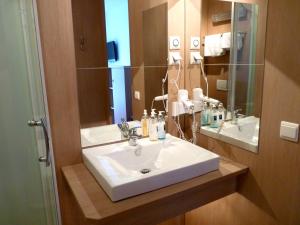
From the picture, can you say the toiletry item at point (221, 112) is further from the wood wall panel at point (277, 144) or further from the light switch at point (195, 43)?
the light switch at point (195, 43)

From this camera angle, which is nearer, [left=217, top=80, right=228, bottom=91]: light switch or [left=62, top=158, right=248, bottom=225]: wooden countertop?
[left=62, top=158, right=248, bottom=225]: wooden countertop

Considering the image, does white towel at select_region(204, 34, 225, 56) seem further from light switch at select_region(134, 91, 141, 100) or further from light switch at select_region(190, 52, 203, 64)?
light switch at select_region(134, 91, 141, 100)

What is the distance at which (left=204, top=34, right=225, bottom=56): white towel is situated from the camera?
148 cm

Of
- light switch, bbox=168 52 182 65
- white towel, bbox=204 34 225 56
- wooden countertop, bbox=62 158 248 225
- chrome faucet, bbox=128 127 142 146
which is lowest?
wooden countertop, bbox=62 158 248 225

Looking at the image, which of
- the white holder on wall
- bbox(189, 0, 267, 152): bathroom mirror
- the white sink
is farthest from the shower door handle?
bbox(189, 0, 267, 152): bathroom mirror

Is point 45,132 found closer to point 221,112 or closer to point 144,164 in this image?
point 144,164

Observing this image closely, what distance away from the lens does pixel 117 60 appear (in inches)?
57.0

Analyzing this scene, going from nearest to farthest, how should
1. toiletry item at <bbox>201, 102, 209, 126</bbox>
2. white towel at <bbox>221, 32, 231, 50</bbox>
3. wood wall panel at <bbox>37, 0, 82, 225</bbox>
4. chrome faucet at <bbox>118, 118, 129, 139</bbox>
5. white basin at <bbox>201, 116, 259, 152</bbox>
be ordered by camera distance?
wood wall panel at <bbox>37, 0, 82, 225</bbox> < white basin at <bbox>201, 116, 259, 152</bbox> < white towel at <bbox>221, 32, 231, 50</bbox> < chrome faucet at <bbox>118, 118, 129, 139</bbox> < toiletry item at <bbox>201, 102, 209, 126</bbox>

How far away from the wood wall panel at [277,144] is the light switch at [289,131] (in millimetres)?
23

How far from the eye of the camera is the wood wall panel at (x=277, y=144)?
3.39 ft

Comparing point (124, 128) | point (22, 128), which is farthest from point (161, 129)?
point (22, 128)

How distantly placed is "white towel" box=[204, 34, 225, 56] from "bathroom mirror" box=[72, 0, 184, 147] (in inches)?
10.6

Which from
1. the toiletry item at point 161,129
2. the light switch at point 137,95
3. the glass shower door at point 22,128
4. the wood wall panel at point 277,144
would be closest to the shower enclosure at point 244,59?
the wood wall panel at point 277,144

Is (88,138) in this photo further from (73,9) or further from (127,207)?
(73,9)
